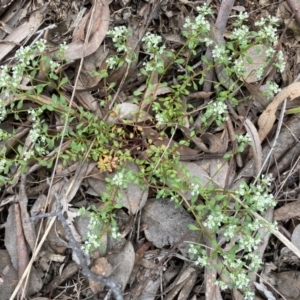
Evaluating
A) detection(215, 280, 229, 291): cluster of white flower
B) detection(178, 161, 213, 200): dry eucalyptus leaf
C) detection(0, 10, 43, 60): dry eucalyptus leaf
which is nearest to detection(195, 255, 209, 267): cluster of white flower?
detection(215, 280, 229, 291): cluster of white flower

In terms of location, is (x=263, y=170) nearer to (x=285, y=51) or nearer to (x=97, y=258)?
(x=285, y=51)

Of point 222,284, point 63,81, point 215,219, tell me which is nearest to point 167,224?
point 215,219

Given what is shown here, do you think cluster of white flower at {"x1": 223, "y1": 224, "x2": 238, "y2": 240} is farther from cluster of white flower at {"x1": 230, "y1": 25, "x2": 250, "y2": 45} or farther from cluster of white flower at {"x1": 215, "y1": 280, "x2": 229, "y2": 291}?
cluster of white flower at {"x1": 230, "y1": 25, "x2": 250, "y2": 45}

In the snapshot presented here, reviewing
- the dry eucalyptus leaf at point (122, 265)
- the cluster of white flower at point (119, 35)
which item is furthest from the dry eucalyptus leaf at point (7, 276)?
the cluster of white flower at point (119, 35)

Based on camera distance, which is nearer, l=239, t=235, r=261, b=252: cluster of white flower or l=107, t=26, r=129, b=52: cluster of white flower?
l=239, t=235, r=261, b=252: cluster of white flower

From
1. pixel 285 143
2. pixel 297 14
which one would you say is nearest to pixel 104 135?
pixel 285 143

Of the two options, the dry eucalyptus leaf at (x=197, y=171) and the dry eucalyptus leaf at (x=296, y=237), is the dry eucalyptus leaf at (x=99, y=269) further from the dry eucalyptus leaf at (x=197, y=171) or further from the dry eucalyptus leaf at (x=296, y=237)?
the dry eucalyptus leaf at (x=296, y=237)

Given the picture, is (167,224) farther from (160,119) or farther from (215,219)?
(160,119)
